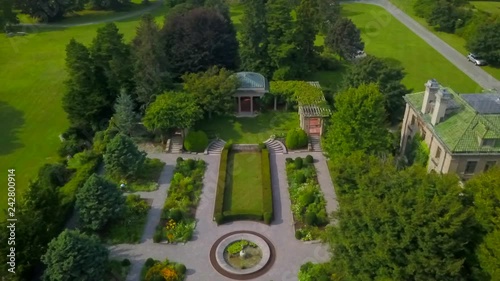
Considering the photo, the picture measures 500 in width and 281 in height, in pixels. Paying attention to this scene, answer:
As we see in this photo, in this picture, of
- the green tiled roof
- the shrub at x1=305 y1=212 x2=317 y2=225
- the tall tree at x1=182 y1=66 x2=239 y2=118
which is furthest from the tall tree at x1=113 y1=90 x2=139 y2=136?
the green tiled roof

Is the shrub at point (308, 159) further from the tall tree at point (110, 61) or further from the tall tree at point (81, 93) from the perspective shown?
the tall tree at point (81, 93)

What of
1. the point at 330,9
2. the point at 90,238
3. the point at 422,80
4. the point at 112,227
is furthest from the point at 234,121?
the point at 330,9

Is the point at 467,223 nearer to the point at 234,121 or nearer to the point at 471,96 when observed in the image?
the point at 471,96

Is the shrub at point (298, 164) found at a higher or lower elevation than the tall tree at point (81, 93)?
lower

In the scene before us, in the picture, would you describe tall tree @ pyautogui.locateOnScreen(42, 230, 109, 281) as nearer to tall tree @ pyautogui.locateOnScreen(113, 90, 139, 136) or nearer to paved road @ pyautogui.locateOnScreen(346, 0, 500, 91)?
tall tree @ pyautogui.locateOnScreen(113, 90, 139, 136)

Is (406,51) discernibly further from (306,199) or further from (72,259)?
(72,259)

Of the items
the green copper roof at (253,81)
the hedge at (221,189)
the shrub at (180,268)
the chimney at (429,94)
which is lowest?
the shrub at (180,268)

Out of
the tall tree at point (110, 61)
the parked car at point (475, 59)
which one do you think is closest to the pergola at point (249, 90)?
the tall tree at point (110, 61)
